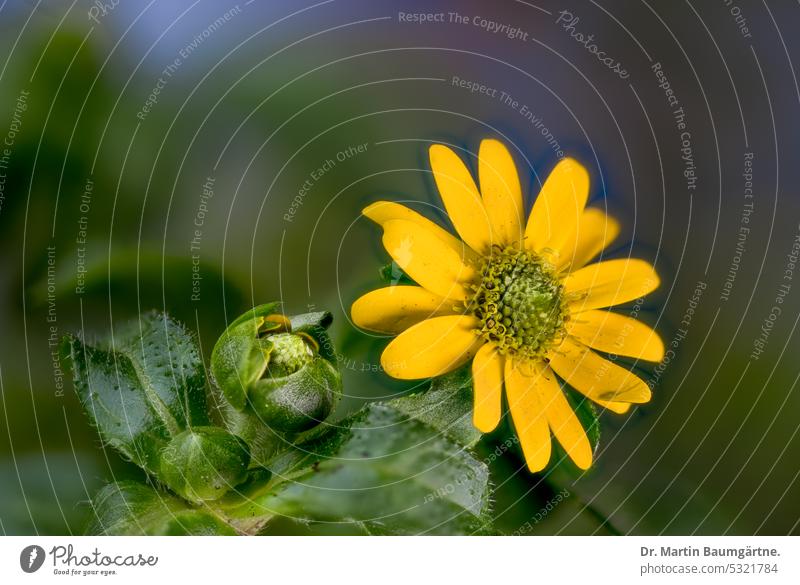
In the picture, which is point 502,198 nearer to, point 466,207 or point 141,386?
point 466,207

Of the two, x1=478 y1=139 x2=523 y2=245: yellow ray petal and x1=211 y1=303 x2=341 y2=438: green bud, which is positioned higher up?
x1=478 y1=139 x2=523 y2=245: yellow ray petal

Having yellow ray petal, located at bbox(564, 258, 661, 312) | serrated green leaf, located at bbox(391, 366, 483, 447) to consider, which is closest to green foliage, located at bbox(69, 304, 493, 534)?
serrated green leaf, located at bbox(391, 366, 483, 447)

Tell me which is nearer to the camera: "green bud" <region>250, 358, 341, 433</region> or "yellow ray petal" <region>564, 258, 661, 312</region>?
"green bud" <region>250, 358, 341, 433</region>

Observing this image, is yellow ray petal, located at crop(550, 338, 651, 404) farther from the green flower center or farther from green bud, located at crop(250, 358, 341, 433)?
green bud, located at crop(250, 358, 341, 433)

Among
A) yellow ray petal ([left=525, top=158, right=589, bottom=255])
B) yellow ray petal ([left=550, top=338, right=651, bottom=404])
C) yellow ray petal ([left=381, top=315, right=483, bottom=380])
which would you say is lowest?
yellow ray petal ([left=550, top=338, right=651, bottom=404])

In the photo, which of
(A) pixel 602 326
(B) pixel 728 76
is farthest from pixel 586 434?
(B) pixel 728 76
